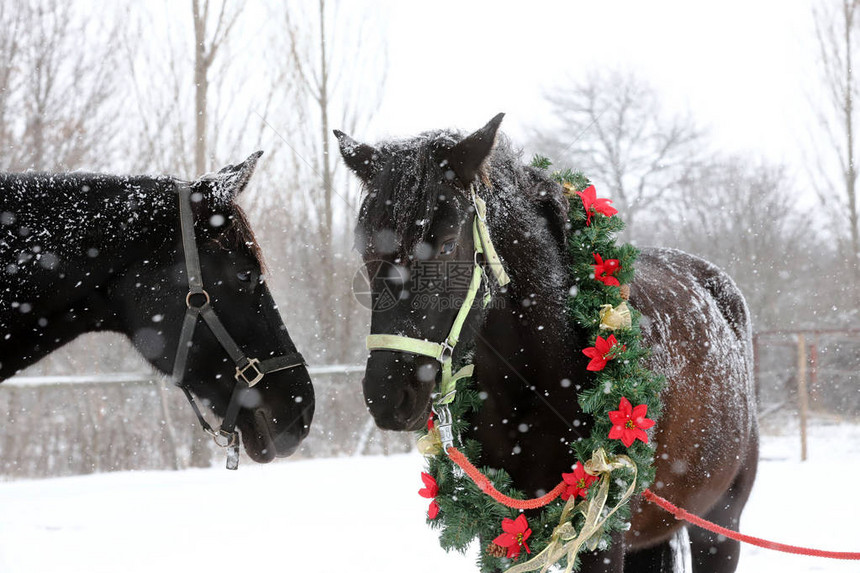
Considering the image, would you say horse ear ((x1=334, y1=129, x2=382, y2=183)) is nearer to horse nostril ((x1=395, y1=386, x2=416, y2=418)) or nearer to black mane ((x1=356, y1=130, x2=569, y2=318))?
black mane ((x1=356, y1=130, x2=569, y2=318))

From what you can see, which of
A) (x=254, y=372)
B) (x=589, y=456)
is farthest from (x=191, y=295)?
(x=589, y=456)

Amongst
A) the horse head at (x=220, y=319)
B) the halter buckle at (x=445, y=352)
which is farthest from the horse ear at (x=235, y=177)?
the halter buckle at (x=445, y=352)

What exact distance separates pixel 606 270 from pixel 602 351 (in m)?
0.34

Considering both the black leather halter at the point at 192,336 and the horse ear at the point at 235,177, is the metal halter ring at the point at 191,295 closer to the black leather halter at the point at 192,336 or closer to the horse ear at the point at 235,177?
the black leather halter at the point at 192,336

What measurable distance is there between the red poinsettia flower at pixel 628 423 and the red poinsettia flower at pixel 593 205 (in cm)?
75

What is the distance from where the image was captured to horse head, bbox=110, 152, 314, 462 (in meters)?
2.58

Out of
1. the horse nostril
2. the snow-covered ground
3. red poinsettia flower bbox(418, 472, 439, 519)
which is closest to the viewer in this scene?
the horse nostril

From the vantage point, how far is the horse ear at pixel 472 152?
2090 mm

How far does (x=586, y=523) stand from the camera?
215cm

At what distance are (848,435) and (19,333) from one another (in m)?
13.7

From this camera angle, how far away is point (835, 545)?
5.29 m

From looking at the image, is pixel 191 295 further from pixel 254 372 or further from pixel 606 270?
pixel 606 270

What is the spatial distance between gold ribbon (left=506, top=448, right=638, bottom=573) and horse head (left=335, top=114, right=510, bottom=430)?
0.61m

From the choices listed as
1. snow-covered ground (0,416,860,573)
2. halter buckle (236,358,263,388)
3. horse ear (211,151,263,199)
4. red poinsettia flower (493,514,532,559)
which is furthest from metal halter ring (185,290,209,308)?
snow-covered ground (0,416,860,573)
